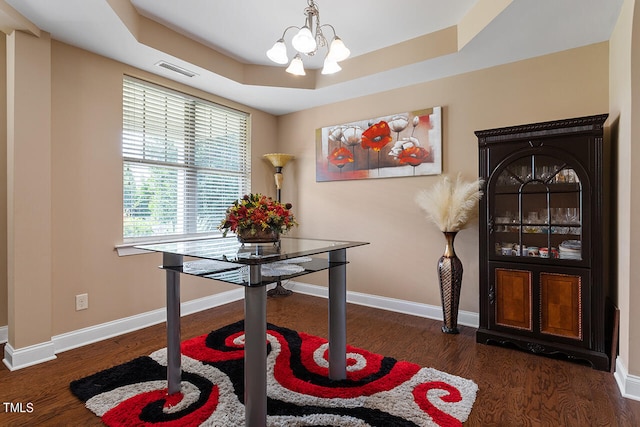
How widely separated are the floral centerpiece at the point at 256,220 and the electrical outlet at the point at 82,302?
175 cm

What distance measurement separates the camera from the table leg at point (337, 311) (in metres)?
2.11

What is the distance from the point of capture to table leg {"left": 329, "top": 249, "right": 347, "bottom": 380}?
6.91 ft

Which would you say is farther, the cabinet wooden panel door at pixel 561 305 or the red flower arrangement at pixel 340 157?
the red flower arrangement at pixel 340 157

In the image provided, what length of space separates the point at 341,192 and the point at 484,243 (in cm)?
181

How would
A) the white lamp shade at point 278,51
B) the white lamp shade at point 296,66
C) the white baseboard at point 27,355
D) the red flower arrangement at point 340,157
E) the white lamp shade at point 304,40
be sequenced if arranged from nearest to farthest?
the white lamp shade at point 304,40 < the white lamp shade at point 278,51 < the white lamp shade at point 296,66 < the white baseboard at point 27,355 < the red flower arrangement at point 340,157

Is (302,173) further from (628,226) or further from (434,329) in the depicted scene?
(628,226)

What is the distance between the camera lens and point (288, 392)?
201 cm

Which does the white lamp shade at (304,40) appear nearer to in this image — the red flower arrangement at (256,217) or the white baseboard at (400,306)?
the red flower arrangement at (256,217)

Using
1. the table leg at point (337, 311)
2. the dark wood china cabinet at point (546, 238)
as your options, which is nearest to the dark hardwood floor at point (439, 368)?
the dark wood china cabinet at point (546, 238)

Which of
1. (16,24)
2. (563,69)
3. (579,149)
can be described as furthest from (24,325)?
(563,69)

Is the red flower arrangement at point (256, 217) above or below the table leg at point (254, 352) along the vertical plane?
above

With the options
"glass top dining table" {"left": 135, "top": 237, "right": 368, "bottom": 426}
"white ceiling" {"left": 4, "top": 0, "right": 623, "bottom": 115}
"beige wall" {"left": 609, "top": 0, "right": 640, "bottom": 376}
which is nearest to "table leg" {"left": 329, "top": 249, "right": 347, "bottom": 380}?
"glass top dining table" {"left": 135, "top": 237, "right": 368, "bottom": 426}

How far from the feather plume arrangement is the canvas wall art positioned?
0.37 m

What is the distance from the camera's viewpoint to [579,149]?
7.94ft
